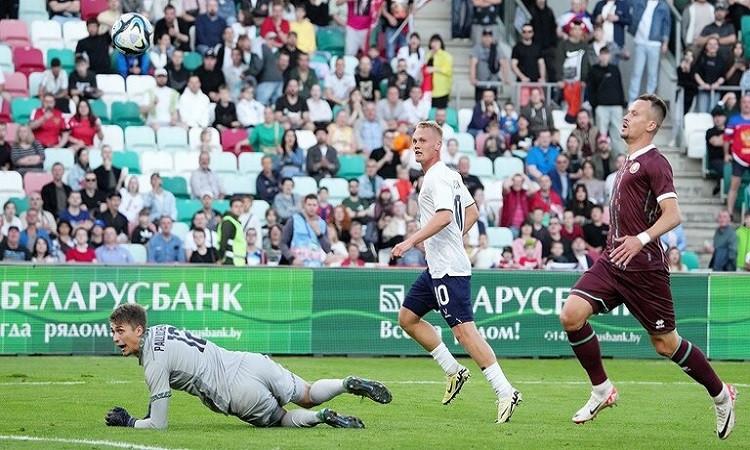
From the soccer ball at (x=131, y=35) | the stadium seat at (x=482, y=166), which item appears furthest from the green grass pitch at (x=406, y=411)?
the stadium seat at (x=482, y=166)

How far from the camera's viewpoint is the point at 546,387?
16219 mm

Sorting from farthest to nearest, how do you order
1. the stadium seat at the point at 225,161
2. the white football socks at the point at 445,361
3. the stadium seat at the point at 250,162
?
1. the stadium seat at the point at 250,162
2. the stadium seat at the point at 225,161
3. the white football socks at the point at 445,361

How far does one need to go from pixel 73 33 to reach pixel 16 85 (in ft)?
5.14

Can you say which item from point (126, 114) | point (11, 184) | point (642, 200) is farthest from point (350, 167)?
point (642, 200)

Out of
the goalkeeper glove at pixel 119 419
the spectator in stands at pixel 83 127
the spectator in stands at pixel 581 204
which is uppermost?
the spectator in stands at pixel 83 127

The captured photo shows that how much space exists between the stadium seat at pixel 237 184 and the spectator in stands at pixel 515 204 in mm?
4089

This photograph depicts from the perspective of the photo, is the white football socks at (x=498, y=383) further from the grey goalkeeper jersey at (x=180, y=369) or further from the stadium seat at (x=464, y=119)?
the stadium seat at (x=464, y=119)

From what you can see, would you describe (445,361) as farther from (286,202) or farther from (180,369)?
(286,202)

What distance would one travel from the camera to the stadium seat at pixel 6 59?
25.6 metres

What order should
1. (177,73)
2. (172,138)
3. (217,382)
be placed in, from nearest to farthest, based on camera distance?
(217,382)
(172,138)
(177,73)

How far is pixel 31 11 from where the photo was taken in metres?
26.6

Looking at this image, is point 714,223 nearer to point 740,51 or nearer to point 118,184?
point 740,51

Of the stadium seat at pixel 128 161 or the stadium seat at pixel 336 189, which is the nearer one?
the stadium seat at pixel 128 161

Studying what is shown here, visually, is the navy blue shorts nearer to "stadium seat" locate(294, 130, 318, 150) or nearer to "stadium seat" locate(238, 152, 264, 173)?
"stadium seat" locate(238, 152, 264, 173)
